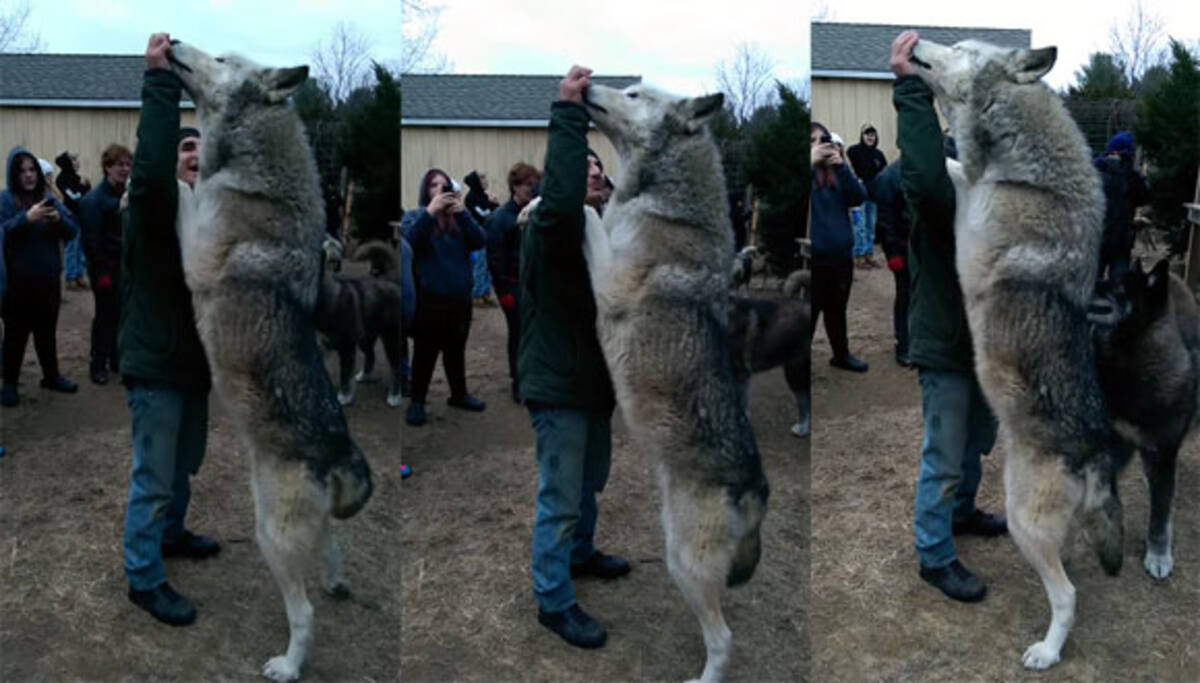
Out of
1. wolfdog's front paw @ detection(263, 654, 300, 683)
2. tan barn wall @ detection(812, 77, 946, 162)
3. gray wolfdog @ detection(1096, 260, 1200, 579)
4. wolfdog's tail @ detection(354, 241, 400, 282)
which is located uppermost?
tan barn wall @ detection(812, 77, 946, 162)

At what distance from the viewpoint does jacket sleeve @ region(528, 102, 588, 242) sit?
3330 millimetres

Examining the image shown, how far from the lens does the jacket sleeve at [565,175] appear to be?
3330 millimetres

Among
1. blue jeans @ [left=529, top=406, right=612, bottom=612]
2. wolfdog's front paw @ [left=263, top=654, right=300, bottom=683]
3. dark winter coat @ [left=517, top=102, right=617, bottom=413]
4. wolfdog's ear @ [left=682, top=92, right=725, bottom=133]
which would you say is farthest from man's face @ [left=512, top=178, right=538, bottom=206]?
wolfdog's front paw @ [left=263, top=654, right=300, bottom=683]

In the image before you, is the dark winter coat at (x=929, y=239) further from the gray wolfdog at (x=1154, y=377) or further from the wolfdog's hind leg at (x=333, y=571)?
the wolfdog's hind leg at (x=333, y=571)

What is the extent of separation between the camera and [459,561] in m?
3.73

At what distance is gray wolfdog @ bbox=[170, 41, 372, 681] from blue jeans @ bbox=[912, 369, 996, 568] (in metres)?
2.11

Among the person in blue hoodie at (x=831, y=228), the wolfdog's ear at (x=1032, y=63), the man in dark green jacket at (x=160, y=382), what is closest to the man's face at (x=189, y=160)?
the man in dark green jacket at (x=160, y=382)

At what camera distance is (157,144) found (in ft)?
11.3

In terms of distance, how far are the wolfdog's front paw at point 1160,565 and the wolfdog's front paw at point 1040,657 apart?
0.62 m

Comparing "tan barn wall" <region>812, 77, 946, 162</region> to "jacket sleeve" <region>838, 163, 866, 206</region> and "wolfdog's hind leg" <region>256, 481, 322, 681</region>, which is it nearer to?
"jacket sleeve" <region>838, 163, 866, 206</region>

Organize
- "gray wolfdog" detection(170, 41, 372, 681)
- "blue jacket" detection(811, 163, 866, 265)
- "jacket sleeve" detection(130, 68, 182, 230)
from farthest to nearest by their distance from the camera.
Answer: "blue jacket" detection(811, 163, 866, 265), "gray wolfdog" detection(170, 41, 372, 681), "jacket sleeve" detection(130, 68, 182, 230)

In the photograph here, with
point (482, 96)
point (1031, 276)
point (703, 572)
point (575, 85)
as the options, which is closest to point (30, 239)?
point (482, 96)

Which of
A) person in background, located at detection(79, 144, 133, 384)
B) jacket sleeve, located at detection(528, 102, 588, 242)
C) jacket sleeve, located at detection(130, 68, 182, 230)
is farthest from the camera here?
person in background, located at detection(79, 144, 133, 384)

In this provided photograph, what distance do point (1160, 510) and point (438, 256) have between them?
9.50ft
